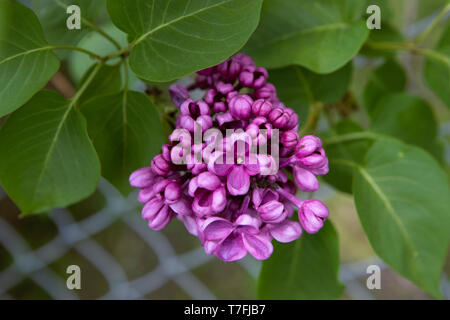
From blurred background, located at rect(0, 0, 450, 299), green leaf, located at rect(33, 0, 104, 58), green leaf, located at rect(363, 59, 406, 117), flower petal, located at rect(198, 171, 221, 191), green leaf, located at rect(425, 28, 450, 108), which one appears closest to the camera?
flower petal, located at rect(198, 171, 221, 191)

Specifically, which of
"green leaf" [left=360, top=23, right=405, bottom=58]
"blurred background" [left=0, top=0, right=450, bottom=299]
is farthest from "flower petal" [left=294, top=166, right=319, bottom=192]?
"blurred background" [left=0, top=0, right=450, bottom=299]

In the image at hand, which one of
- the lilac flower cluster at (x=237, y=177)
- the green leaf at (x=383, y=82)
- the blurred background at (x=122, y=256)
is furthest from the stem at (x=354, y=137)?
the blurred background at (x=122, y=256)

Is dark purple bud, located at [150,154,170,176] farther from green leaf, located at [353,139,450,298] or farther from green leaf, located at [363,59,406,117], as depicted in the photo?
green leaf, located at [363,59,406,117]

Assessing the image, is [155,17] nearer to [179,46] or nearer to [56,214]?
[179,46]

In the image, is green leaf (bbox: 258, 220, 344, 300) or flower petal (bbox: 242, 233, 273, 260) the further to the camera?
green leaf (bbox: 258, 220, 344, 300)

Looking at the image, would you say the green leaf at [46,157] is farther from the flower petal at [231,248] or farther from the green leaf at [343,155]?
the green leaf at [343,155]
